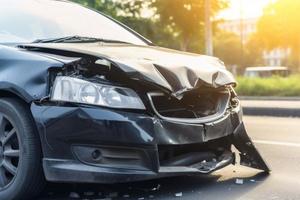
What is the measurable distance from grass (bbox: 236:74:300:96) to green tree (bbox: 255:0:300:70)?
101 ft

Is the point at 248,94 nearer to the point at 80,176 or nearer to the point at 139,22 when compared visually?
the point at 139,22

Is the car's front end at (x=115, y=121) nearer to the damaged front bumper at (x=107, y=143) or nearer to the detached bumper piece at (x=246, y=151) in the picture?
the damaged front bumper at (x=107, y=143)

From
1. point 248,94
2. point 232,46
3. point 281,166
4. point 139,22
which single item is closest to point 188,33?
point 139,22

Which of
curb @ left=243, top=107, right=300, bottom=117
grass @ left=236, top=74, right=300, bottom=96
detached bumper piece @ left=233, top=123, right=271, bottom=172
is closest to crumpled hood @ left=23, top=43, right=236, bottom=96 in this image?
detached bumper piece @ left=233, top=123, right=271, bottom=172

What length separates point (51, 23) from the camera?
5.17 m

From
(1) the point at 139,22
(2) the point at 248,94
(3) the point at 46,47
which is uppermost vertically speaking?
(1) the point at 139,22

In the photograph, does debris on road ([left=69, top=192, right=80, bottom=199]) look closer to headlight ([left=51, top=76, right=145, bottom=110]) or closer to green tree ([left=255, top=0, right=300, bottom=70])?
headlight ([left=51, top=76, right=145, bottom=110])

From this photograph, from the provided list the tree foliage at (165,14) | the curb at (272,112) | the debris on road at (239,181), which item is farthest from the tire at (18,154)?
the tree foliage at (165,14)

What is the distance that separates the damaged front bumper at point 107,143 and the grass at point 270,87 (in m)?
16.4

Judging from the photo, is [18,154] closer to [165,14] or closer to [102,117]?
[102,117]

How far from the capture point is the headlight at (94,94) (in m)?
3.69

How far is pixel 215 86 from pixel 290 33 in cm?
5312

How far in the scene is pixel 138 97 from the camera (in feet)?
12.2

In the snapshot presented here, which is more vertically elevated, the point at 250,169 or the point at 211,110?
the point at 211,110
